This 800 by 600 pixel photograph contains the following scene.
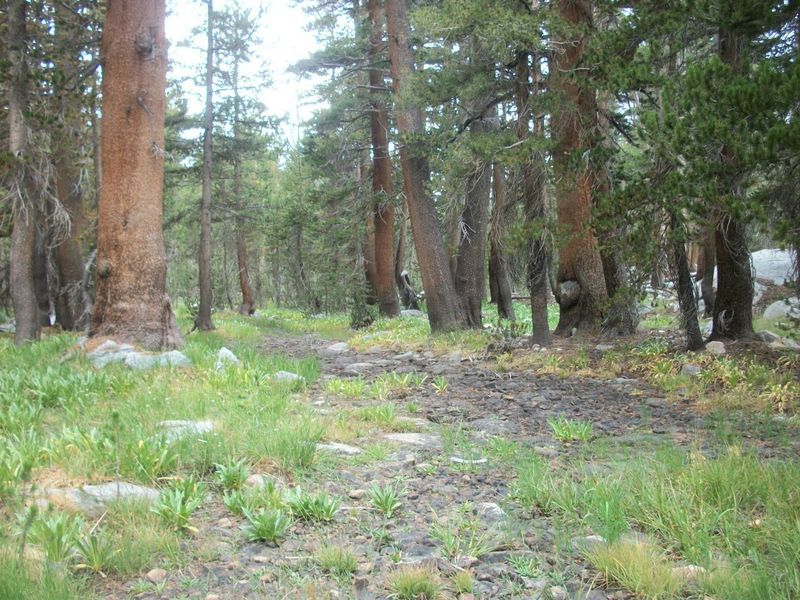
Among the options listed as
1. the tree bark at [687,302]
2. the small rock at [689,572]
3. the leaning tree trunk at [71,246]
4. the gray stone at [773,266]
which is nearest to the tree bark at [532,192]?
the tree bark at [687,302]

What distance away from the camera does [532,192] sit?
8938 millimetres

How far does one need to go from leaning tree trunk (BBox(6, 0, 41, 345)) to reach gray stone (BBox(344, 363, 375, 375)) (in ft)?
16.3

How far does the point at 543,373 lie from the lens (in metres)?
8.00

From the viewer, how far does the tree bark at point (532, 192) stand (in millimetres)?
8664

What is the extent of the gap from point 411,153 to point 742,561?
29.8 ft

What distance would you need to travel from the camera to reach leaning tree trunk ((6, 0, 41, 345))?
8.97m

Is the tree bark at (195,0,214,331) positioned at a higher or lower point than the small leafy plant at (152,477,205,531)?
higher

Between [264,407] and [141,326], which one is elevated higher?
[141,326]

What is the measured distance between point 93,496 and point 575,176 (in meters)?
6.45

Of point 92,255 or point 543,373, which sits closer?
point 543,373

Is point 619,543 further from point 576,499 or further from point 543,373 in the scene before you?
point 543,373

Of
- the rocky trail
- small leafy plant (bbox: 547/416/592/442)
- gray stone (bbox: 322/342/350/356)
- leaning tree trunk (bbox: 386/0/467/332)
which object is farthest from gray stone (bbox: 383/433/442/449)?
leaning tree trunk (bbox: 386/0/467/332)

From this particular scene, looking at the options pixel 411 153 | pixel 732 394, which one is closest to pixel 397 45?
pixel 411 153

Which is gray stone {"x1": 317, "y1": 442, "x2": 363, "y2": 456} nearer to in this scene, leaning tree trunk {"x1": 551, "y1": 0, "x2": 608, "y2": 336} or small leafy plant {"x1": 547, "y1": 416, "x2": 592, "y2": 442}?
small leafy plant {"x1": 547, "y1": 416, "x2": 592, "y2": 442}
